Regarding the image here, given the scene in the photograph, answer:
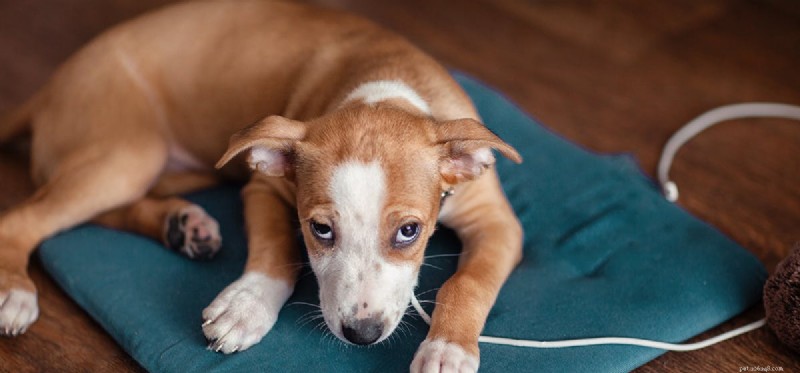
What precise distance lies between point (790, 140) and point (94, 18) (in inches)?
178

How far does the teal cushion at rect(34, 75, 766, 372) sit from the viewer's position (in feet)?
10.6

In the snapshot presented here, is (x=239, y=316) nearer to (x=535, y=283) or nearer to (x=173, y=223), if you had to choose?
(x=173, y=223)

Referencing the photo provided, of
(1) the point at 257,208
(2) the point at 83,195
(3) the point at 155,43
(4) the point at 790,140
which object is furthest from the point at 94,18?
(4) the point at 790,140

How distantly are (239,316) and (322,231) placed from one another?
1.60 ft

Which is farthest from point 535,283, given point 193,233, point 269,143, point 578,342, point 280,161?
point 193,233

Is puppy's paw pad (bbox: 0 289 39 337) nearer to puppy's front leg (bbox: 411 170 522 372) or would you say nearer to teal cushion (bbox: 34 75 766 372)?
teal cushion (bbox: 34 75 766 372)

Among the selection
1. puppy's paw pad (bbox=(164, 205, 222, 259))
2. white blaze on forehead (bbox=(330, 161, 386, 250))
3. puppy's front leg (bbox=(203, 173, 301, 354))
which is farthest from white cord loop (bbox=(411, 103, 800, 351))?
puppy's paw pad (bbox=(164, 205, 222, 259))

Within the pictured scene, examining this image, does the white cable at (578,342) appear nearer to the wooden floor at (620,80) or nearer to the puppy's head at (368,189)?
the wooden floor at (620,80)

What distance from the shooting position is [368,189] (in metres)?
2.90

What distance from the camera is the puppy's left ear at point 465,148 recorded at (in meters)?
3.06

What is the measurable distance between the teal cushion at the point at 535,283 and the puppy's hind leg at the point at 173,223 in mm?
58

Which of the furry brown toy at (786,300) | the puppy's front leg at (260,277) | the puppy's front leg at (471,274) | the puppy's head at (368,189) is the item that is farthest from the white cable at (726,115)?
the puppy's front leg at (260,277)

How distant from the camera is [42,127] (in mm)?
4062

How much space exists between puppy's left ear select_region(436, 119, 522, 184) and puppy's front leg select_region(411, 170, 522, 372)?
0.36m
